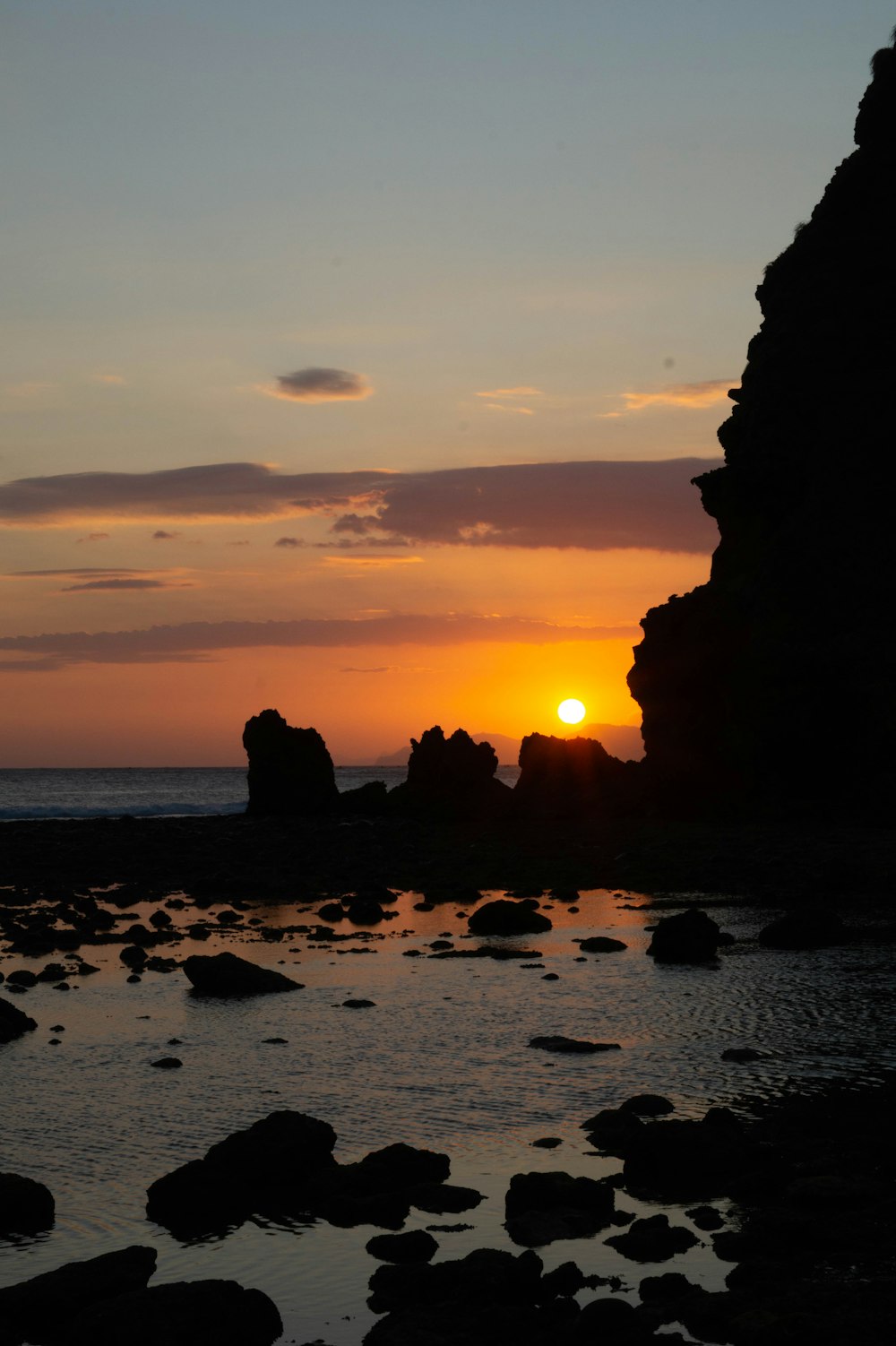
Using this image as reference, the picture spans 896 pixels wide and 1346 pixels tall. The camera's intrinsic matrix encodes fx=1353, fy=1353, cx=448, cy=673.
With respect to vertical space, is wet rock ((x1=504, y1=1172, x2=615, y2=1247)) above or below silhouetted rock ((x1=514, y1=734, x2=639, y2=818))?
below

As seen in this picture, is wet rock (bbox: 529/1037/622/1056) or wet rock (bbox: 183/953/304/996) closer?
wet rock (bbox: 529/1037/622/1056)

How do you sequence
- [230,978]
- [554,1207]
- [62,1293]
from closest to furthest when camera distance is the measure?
[62,1293] < [554,1207] < [230,978]

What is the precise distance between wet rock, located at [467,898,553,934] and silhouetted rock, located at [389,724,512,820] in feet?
159

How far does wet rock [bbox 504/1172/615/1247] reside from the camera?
11891mm

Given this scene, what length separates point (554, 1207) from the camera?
41.0 ft

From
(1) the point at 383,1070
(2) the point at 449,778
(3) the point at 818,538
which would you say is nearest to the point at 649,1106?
(1) the point at 383,1070

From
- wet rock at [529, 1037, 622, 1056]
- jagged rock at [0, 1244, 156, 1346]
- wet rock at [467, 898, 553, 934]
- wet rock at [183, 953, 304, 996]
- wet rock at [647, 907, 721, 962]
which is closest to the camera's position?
jagged rock at [0, 1244, 156, 1346]

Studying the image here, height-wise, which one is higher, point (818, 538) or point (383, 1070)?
point (818, 538)

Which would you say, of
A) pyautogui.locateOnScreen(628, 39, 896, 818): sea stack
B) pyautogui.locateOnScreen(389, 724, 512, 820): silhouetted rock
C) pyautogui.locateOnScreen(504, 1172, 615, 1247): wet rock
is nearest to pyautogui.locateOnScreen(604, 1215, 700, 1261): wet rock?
pyautogui.locateOnScreen(504, 1172, 615, 1247): wet rock

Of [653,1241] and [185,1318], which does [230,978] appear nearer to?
[653,1241]

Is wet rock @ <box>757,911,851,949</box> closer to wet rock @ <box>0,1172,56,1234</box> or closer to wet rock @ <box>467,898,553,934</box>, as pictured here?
wet rock @ <box>467,898,553,934</box>

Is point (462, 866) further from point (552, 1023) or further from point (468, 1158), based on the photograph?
point (468, 1158)

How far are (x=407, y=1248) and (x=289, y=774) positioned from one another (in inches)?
3063

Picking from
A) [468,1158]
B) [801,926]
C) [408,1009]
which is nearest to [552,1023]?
[408,1009]
